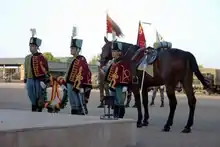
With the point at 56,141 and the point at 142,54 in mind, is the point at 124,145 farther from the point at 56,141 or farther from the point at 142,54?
the point at 142,54

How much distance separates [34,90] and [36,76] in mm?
369

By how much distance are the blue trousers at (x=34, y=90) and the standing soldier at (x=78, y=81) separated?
3.62 feet

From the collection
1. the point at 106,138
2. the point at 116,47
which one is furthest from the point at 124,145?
the point at 116,47

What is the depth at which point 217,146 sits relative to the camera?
27.7 ft

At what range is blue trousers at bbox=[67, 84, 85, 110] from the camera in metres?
10.2

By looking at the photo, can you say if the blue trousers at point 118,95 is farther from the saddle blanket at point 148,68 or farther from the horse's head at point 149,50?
the horse's head at point 149,50

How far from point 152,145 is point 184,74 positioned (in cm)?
327

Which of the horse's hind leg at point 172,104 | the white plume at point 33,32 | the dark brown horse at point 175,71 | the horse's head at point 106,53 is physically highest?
the white plume at point 33,32

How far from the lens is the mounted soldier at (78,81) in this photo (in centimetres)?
1009

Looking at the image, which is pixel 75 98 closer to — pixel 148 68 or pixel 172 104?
pixel 148 68

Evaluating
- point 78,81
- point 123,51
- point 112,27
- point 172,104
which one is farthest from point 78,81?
point 112,27

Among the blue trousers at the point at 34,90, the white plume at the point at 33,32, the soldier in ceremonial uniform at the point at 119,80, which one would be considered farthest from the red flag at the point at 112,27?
the blue trousers at the point at 34,90

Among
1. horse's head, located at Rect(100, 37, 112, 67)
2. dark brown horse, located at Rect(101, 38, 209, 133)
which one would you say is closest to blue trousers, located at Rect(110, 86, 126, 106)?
dark brown horse, located at Rect(101, 38, 209, 133)

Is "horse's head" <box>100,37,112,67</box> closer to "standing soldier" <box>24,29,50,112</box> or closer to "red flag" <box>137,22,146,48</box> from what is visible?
"standing soldier" <box>24,29,50,112</box>
